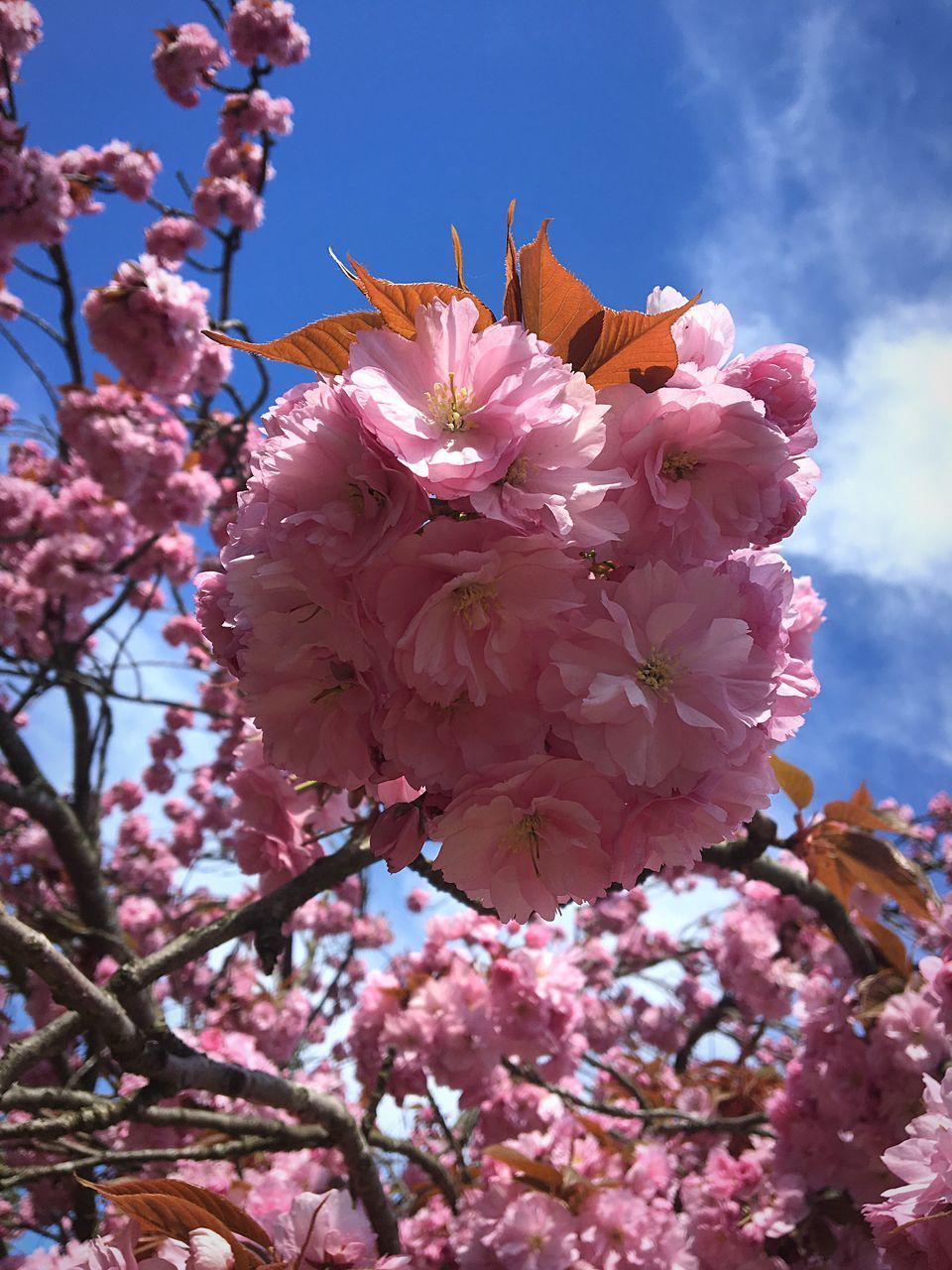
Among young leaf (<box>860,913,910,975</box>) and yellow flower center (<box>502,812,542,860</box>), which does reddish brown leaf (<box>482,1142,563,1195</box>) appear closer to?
young leaf (<box>860,913,910,975</box>)

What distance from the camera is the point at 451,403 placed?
2.44 feet

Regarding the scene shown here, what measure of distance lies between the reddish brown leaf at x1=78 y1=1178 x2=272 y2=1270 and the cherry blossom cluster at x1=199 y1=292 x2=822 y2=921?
536 millimetres

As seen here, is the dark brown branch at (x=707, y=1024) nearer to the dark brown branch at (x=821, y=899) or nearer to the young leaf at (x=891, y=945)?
the dark brown branch at (x=821, y=899)

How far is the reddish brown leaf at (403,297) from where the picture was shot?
78 cm

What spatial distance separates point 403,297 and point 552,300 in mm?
157

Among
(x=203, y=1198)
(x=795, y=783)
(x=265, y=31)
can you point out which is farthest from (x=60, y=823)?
(x=265, y=31)

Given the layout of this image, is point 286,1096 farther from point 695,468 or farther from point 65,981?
point 695,468

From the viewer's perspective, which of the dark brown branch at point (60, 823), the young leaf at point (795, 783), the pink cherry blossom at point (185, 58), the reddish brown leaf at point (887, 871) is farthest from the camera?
the pink cherry blossom at point (185, 58)

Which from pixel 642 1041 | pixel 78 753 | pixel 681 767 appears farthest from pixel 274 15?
pixel 642 1041

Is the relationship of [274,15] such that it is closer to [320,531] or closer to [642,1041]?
[320,531]

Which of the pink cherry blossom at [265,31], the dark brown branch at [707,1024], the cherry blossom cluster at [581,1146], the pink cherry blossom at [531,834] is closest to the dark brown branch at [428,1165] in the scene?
the cherry blossom cluster at [581,1146]

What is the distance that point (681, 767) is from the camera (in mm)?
729

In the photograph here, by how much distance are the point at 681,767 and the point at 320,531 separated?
399 mm

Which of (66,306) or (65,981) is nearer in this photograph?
(65,981)
